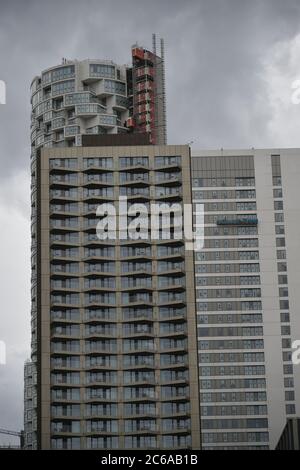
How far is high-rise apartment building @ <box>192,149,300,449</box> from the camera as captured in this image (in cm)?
17275

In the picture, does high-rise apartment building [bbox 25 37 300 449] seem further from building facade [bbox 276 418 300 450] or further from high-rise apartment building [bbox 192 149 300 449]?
building facade [bbox 276 418 300 450]

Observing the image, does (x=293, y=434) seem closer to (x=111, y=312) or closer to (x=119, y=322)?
(x=119, y=322)

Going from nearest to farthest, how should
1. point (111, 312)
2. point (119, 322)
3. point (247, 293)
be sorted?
point (119, 322) → point (111, 312) → point (247, 293)

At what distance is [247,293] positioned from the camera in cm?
17988

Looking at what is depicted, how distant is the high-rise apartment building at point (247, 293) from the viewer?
172750mm

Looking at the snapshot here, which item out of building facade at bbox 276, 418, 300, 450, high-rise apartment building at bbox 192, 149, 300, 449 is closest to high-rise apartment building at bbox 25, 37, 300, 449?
high-rise apartment building at bbox 192, 149, 300, 449

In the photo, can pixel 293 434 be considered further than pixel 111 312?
No

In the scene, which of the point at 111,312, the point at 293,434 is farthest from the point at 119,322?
the point at 293,434

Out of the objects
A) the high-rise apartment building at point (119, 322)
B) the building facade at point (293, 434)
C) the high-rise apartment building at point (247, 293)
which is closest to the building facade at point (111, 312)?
the high-rise apartment building at point (119, 322)

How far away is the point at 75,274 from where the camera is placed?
14150cm

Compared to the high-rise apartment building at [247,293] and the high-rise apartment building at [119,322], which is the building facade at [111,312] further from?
the high-rise apartment building at [247,293]
